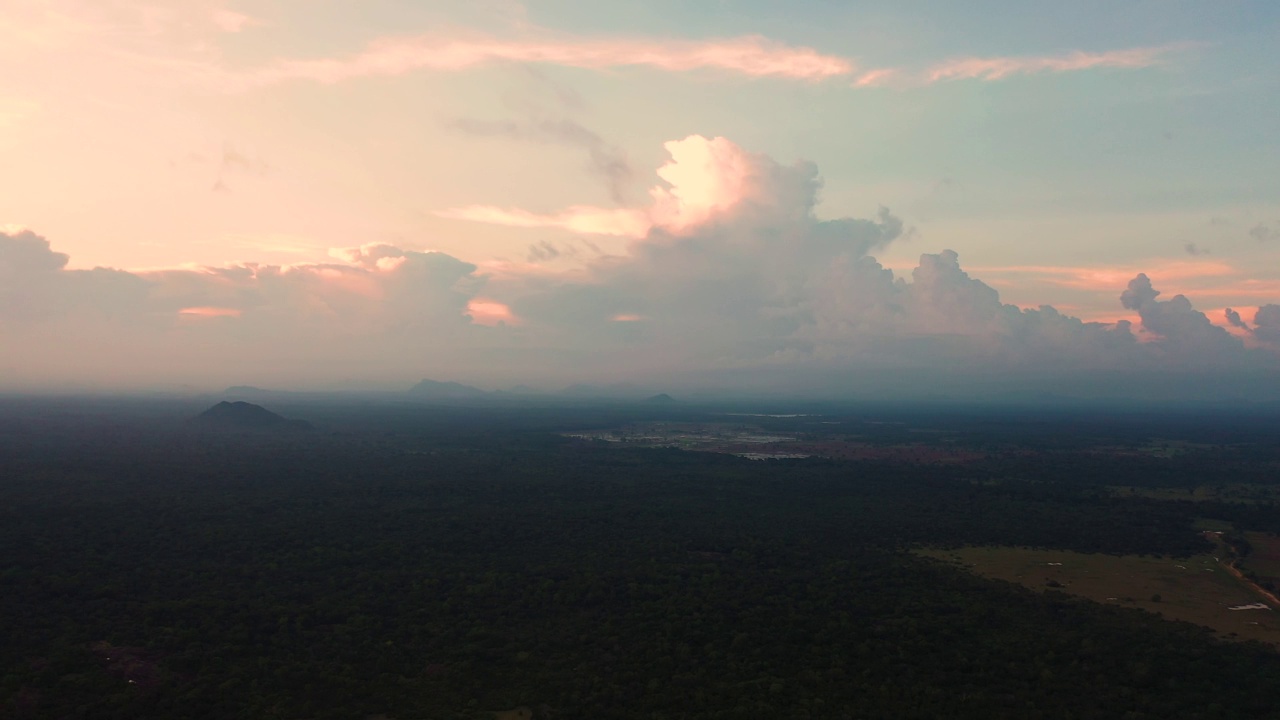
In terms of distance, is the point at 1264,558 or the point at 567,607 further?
the point at 1264,558

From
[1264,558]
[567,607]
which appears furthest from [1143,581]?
[567,607]

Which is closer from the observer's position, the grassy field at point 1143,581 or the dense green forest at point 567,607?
the dense green forest at point 567,607

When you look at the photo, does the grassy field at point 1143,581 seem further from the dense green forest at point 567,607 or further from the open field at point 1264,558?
the dense green forest at point 567,607

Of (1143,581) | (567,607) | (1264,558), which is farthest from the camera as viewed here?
(1264,558)

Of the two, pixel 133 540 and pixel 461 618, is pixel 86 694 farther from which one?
pixel 133 540

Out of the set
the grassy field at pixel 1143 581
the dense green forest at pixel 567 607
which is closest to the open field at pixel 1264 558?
the grassy field at pixel 1143 581

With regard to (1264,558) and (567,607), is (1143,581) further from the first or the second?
(567,607)

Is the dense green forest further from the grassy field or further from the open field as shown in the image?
the open field
